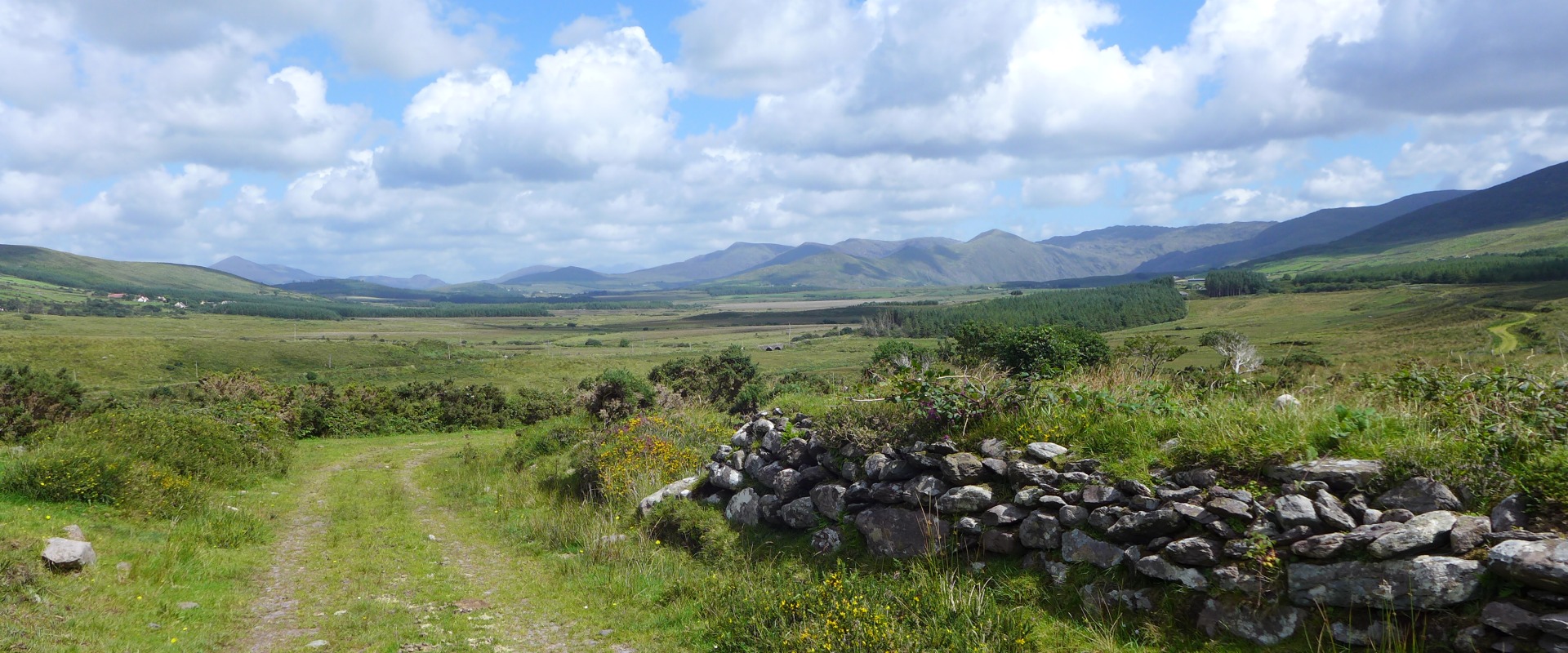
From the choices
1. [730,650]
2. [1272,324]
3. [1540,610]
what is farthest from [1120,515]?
[1272,324]

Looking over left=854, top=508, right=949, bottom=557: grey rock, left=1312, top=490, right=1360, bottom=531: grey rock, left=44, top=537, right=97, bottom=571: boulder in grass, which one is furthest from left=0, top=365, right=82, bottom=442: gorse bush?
left=1312, top=490, right=1360, bottom=531: grey rock

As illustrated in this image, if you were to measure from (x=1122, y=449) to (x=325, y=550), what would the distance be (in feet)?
36.2

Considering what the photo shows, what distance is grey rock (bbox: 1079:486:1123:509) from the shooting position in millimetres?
6730

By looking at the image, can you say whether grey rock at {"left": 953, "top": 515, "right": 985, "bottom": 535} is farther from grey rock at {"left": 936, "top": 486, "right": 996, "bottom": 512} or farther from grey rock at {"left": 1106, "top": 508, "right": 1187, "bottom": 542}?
grey rock at {"left": 1106, "top": 508, "right": 1187, "bottom": 542}

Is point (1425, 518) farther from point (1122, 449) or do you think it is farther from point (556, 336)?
point (556, 336)

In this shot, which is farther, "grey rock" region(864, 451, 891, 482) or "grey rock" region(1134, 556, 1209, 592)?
"grey rock" region(864, 451, 891, 482)

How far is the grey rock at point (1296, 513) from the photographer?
18.1 ft

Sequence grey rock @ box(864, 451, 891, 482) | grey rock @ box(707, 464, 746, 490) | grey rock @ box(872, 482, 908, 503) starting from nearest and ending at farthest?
grey rock @ box(872, 482, 908, 503), grey rock @ box(864, 451, 891, 482), grey rock @ box(707, 464, 746, 490)

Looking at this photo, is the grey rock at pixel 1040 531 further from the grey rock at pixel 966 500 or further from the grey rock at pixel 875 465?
the grey rock at pixel 875 465

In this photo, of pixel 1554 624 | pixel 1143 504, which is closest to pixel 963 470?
pixel 1143 504

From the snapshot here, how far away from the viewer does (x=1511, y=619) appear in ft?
14.8

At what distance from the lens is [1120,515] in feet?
21.6

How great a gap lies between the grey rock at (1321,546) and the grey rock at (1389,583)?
10 centimetres

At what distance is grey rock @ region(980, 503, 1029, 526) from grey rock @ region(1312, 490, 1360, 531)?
242 centimetres
